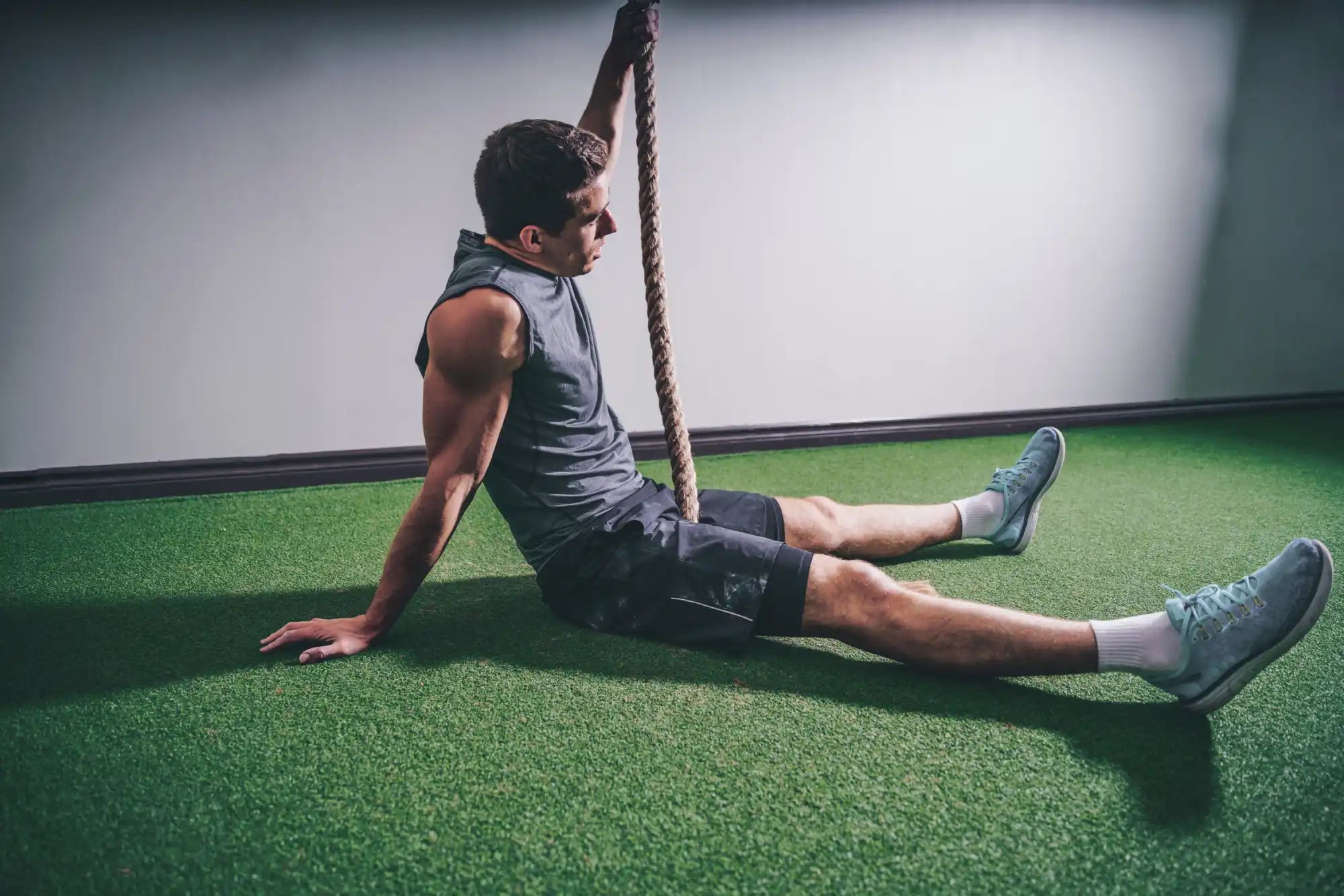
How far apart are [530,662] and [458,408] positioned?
486 millimetres

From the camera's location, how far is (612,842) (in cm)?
104

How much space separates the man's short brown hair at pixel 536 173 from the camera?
145 centimetres

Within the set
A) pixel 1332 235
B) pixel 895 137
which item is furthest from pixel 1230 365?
pixel 895 137

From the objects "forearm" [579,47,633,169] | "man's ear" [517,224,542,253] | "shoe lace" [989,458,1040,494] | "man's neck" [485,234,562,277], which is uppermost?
"forearm" [579,47,633,169]

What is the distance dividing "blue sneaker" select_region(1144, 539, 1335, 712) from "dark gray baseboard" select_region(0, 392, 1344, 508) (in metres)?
1.96

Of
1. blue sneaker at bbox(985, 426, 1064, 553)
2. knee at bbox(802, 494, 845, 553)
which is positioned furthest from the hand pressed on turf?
blue sneaker at bbox(985, 426, 1064, 553)

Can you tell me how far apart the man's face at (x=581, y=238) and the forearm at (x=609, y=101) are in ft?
0.86

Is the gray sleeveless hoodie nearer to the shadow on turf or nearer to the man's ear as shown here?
the man's ear

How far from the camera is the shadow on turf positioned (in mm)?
1240

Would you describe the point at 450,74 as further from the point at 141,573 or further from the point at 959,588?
the point at 959,588

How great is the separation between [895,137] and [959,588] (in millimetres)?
1980

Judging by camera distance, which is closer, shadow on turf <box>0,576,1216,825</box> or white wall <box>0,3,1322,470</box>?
shadow on turf <box>0,576,1216,825</box>

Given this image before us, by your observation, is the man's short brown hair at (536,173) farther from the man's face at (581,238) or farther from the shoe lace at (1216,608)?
the shoe lace at (1216,608)

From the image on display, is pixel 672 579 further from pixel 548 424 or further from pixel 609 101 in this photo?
pixel 609 101
